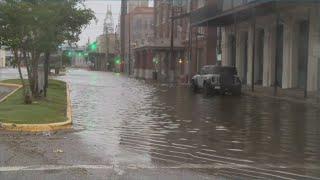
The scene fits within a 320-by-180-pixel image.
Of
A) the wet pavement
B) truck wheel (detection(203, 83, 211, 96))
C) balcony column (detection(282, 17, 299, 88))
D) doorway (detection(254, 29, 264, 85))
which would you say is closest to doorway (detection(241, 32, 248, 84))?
doorway (detection(254, 29, 264, 85))

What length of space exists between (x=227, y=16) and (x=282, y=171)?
114 feet

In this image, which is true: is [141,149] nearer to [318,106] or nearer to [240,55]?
[318,106]

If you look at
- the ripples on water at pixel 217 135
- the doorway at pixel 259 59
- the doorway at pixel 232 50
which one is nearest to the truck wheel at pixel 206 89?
the doorway at pixel 259 59

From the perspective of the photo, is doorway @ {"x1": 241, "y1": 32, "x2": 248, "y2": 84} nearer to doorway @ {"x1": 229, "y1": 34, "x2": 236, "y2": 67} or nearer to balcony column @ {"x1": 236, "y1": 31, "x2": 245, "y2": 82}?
balcony column @ {"x1": 236, "y1": 31, "x2": 245, "y2": 82}

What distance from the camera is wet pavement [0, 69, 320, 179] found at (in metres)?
10.1

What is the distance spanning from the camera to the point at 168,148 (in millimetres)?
12750

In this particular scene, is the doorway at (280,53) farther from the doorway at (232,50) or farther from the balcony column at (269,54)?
the doorway at (232,50)

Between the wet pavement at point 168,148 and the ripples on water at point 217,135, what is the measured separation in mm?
17

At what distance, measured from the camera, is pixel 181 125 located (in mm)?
17484

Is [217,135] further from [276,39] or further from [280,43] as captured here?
[280,43]

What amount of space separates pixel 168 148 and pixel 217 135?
2777mm

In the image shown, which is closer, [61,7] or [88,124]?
[88,124]

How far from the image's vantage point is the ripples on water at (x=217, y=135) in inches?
438

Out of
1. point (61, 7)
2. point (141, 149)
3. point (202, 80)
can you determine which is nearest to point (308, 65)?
point (202, 80)
